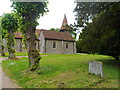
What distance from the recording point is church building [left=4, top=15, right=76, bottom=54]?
105 feet

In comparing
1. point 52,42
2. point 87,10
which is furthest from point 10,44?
point 52,42

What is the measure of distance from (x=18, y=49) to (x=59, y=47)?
11.5 metres

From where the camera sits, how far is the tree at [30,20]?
24.9 feet

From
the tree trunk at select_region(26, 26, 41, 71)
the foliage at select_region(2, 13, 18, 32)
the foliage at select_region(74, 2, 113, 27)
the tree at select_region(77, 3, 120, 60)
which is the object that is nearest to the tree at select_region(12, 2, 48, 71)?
the tree trunk at select_region(26, 26, 41, 71)

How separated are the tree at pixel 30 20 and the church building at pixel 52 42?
23.0 metres

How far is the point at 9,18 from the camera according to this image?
Result: 48.2 feet

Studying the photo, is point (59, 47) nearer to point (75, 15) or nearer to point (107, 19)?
point (75, 15)

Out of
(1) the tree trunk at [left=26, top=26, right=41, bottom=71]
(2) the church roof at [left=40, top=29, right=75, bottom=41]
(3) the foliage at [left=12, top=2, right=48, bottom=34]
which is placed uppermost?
(2) the church roof at [left=40, top=29, right=75, bottom=41]

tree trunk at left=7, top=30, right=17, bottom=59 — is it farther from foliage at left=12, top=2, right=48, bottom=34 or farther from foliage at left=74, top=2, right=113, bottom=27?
foliage at left=74, top=2, right=113, bottom=27

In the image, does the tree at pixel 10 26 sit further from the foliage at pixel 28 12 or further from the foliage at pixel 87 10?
the foliage at pixel 87 10

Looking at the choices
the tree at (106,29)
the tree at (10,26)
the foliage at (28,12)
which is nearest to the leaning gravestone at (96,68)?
the tree at (106,29)

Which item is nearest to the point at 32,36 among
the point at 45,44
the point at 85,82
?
the point at 85,82

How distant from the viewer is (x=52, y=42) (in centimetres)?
3266

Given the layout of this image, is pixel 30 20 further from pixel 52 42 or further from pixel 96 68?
pixel 52 42
